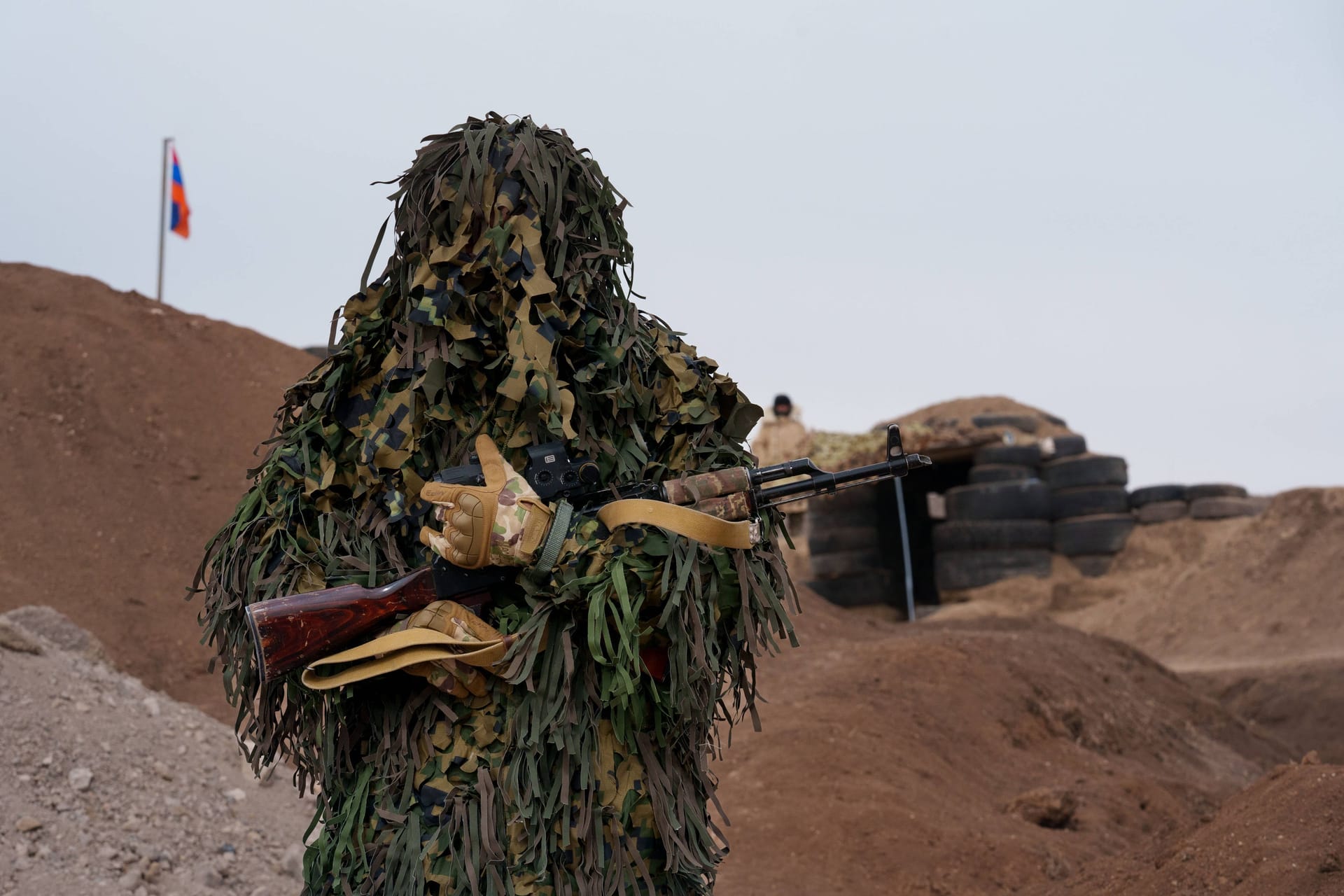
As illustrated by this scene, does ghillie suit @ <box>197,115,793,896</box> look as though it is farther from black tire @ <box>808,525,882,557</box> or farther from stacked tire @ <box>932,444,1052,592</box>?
stacked tire @ <box>932,444,1052,592</box>

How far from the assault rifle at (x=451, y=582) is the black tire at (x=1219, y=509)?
1947 cm

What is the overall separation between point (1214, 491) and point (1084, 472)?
271cm

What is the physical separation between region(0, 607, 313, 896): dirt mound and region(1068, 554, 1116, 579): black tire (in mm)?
15661

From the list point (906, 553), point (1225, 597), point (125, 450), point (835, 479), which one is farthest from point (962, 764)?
point (1225, 597)

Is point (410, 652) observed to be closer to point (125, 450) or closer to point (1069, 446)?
point (125, 450)

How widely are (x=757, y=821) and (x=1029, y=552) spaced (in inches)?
520

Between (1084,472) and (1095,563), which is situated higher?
(1084,472)

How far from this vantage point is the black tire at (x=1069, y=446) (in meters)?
20.7

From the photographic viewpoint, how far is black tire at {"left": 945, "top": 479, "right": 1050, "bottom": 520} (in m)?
19.7


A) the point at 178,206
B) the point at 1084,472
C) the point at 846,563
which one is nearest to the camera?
the point at 178,206

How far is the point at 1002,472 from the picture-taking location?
784 inches

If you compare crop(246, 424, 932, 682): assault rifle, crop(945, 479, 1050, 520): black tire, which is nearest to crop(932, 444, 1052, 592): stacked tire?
crop(945, 479, 1050, 520): black tire

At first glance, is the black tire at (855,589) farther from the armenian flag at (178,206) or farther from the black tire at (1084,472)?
the armenian flag at (178,206)

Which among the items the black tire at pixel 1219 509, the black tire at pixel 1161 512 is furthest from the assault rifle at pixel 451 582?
the black tire at pixel 1219 509
